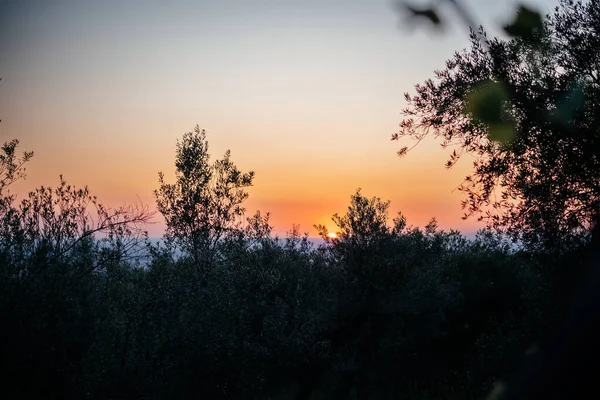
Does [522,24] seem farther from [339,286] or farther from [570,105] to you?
[339,286]

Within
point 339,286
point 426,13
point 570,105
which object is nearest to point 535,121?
point 570,105

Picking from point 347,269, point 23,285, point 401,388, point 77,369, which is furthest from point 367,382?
point 23,285

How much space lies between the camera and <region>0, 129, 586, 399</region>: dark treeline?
40.3 ft

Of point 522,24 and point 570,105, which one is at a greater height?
point 522,24

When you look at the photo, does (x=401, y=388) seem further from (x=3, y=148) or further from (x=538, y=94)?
(x=3, y=148)

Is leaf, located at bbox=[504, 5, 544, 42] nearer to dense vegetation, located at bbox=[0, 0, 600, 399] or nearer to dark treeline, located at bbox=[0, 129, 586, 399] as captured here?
dense vegetation, located at bbox=[0, 0, 600, 399]

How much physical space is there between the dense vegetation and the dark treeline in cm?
5

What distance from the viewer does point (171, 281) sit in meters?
16.1

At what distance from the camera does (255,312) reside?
18953 millimetres

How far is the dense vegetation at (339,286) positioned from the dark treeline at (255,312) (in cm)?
5

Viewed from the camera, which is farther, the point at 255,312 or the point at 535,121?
the point at 255,312

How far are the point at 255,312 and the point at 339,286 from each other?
3.49m

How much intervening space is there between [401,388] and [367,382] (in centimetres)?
128

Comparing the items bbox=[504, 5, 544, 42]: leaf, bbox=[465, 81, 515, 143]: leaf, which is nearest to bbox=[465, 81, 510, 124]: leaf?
bbox=[465, 81, 515, 143]: leaf
